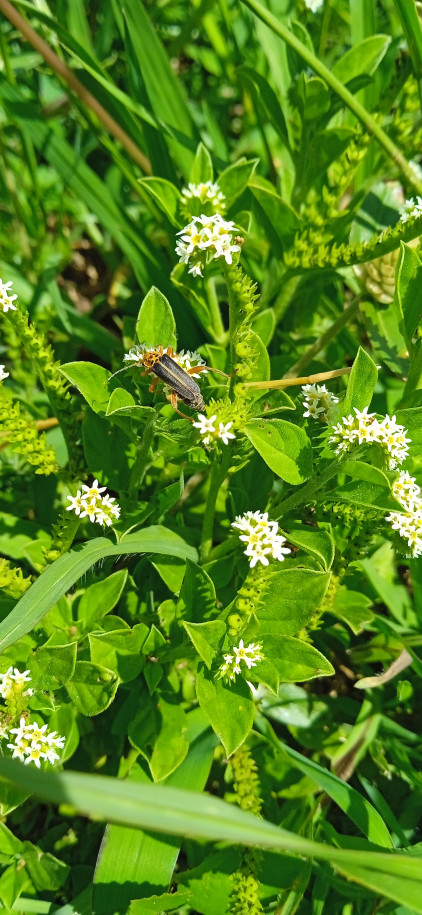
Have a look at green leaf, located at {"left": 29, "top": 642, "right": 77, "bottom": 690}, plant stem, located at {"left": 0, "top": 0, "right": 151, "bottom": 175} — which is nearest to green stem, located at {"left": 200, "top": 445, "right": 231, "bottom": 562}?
green leaf, located at {"left": 29, "top": 642, "right": 77, "bottom": 690}

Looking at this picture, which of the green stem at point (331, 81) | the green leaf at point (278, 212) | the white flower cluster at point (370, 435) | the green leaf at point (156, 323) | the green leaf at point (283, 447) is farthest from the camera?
the green leaf at point (278, 212)

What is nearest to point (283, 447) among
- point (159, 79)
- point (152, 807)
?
point (152, 807)

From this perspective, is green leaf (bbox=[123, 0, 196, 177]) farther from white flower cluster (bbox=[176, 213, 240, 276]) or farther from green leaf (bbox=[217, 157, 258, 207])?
white flower cluster (bbox=[176, 213, 240, 276])

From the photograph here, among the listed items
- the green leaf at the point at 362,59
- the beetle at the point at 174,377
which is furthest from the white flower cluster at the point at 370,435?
the green leaf at the point at 362,59

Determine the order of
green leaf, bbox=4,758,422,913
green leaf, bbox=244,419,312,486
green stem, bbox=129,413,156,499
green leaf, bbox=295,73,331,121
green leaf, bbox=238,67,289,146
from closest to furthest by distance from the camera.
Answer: green leaf, bbox=4,758,422,913, green leaf, bbox=244,419,312,486, green stem, bbox=129,413,156,499, green leaf, bbox=295,73,331,121, green leaf, bbox=238,67,289,146

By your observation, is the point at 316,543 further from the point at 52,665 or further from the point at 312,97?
the point at 312,97

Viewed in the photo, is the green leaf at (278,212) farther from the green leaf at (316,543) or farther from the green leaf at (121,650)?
the green leaf at (121,650)

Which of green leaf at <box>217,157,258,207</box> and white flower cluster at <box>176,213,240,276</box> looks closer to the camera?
white flower cluster at <box>176,213,240,276</box>
